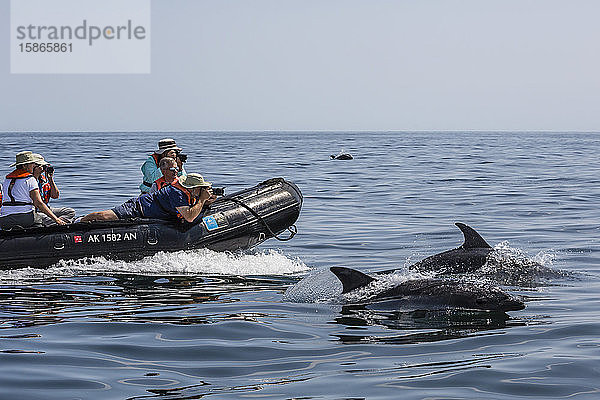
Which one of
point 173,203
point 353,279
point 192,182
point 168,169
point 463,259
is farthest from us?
point 168,169

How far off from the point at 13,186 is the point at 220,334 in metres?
5.82

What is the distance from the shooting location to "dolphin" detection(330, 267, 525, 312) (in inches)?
376

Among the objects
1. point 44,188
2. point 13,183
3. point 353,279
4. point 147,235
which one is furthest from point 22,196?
point 353,279

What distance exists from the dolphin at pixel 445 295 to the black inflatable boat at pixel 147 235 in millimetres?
4574

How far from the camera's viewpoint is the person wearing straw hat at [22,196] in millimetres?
13273

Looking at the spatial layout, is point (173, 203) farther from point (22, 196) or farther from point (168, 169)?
point (22, 196)

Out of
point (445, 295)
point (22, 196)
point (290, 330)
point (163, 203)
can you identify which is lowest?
point (290, 330)

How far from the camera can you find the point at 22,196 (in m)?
13.4

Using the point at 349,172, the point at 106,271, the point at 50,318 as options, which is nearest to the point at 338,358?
the point at 50,318

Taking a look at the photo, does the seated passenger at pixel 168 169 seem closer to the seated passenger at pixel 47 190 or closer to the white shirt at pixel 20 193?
the seated passenger at pixel 47 190

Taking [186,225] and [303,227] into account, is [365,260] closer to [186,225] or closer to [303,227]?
[186,225]

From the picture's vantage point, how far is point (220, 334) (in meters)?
8.99

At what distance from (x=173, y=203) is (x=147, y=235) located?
68 centimetres

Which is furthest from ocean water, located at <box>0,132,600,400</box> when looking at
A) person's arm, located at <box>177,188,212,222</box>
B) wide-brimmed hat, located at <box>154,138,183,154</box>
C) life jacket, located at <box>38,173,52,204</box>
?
wide-brimmed hat, located at <box>154,138,183,154</box>
